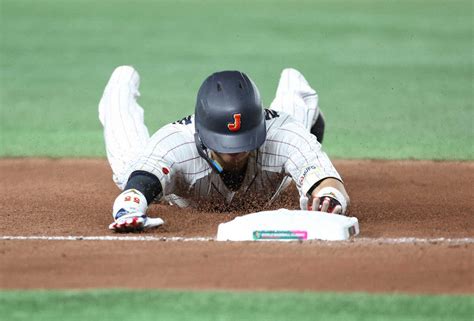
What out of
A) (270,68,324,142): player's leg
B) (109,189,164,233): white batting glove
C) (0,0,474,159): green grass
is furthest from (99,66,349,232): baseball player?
(0,0,474,159): green grass

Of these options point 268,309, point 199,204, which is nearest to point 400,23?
point 199,204

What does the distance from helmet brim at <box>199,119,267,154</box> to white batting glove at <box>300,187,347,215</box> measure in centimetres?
56

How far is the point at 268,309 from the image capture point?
4.69m

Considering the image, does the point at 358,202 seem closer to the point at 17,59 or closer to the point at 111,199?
the point at 111,199

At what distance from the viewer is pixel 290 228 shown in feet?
19.4

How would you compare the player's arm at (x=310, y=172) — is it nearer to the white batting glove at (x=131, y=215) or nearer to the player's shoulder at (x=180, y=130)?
the player's shoulder at (x=180, y=130)

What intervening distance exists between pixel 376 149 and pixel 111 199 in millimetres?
3232

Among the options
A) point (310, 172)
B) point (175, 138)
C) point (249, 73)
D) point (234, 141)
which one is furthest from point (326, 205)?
point (249, 73)

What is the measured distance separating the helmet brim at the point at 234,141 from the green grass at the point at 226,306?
6.24 feet

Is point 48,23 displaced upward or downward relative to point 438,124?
upward

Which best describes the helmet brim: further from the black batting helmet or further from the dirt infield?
the dirt infield

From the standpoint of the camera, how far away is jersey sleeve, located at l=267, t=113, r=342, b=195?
259 inches

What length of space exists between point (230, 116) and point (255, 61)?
907 centimetres

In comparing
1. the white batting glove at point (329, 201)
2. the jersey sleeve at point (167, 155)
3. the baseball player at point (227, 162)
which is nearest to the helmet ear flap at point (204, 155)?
the baseball player at point (227, 162)
